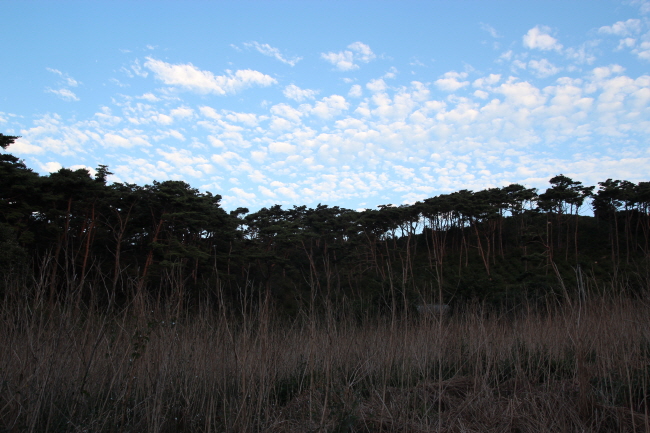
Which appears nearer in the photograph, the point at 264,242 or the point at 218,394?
the point at 218,394

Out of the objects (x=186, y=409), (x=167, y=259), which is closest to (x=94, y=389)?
(x=186, y=409)

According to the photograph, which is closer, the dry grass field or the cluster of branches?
the dry grass field

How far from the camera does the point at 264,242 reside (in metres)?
26.2

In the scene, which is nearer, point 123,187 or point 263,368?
point 263,368

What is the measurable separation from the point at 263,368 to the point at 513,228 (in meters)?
46.2

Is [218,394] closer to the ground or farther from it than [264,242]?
closer to the ground

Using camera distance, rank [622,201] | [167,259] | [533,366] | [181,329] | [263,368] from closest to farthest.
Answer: [263,368], [181,329], [533,366], [167,259], [622,201]

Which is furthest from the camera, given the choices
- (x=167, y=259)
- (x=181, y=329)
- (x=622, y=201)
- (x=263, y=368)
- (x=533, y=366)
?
(x=622, y=201)

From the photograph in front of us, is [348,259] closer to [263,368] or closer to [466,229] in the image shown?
[466,229]

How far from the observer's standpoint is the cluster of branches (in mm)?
5402

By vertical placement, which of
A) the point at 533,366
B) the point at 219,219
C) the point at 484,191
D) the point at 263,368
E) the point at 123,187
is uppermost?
the point at 484,191

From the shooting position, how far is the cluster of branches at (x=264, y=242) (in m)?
5.40

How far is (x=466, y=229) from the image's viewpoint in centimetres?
4453

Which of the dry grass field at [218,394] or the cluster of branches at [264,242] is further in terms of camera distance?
the cluster of branches at [264,242]
